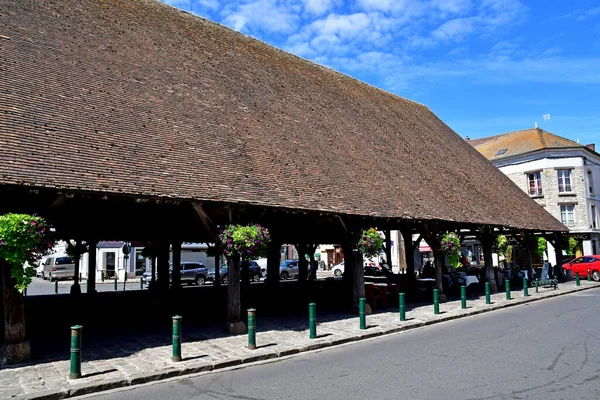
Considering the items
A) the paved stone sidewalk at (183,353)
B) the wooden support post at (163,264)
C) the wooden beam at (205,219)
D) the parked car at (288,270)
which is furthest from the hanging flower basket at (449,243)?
the parked car at (288,270)

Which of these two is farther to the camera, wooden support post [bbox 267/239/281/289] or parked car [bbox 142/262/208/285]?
parked car [bbox 142/262/208/285]

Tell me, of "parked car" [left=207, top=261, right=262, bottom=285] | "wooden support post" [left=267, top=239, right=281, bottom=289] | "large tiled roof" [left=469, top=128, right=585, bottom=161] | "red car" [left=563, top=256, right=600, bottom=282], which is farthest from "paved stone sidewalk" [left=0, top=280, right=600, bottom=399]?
"large tiled roof" [left=469, top=128, right=585, bottom=161]

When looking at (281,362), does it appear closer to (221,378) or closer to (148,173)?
(221,378)

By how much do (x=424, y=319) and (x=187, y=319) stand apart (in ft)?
21.4

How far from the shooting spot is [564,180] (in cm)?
3778

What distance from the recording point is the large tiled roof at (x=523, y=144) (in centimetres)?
3884

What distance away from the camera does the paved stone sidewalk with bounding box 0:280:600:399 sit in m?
6.32

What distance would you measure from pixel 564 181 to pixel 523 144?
4949mm

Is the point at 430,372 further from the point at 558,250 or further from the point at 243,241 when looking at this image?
the point at 558,250

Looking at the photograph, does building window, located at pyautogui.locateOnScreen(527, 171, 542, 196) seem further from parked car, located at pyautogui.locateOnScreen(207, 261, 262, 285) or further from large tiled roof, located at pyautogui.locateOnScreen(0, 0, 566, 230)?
parked car, located at pyautogui.locateOnScreen(207, 261, 262, 285)

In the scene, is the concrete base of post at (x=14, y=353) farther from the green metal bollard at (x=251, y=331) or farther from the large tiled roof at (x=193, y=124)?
the green metal bollard at (x=251, y=331)

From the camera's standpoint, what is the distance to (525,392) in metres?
5.62

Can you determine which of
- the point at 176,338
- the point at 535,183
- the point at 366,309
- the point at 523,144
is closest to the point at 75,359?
the point at 176,338

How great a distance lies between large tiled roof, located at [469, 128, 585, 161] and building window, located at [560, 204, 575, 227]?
200 inches
